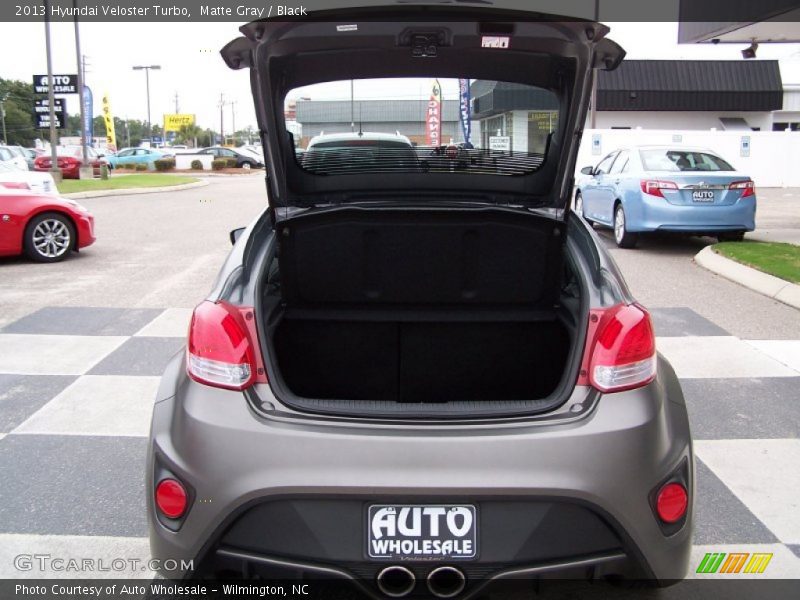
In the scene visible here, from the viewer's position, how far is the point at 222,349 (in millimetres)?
2477

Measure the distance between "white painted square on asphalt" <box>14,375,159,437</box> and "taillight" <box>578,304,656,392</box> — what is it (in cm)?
283

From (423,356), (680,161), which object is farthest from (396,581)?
(680,161)

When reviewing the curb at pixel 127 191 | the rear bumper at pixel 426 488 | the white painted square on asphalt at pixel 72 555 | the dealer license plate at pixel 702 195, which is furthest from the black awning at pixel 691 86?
the rear bumper at pixel 426 488

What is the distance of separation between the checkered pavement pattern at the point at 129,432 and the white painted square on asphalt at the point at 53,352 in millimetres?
13

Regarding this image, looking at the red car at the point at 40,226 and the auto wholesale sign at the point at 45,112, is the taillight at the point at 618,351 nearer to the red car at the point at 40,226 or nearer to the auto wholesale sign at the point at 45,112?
the red car at the point at 40,226

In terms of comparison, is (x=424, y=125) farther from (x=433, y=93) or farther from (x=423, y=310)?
(x=423, y=310)

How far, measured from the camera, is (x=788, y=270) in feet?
28.2

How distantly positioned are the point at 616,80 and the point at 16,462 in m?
35.0

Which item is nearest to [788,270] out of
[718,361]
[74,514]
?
[718,361]

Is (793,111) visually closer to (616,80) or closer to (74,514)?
(616,80)

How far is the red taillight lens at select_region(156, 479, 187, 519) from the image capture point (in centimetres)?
232

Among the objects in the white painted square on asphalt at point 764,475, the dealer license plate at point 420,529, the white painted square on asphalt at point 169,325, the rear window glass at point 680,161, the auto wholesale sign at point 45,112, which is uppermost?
the auto wholesale sign at point 45,112

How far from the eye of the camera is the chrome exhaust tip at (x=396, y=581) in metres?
2.25

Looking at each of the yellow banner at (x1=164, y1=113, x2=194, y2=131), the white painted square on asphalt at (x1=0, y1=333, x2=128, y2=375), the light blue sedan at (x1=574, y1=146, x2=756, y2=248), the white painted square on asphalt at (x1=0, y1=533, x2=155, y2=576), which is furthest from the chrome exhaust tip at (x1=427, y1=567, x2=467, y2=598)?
the yellow banner at (x1=164, y1=113, x2=194, y2=131)
